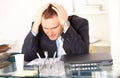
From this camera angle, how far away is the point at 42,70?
1356 mm

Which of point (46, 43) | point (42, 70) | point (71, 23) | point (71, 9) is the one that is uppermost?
point (71, 9)

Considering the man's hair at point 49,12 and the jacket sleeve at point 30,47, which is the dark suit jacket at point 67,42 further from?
the man's hair at point 49,12

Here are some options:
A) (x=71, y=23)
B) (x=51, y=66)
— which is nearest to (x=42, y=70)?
(x=51, y=66)

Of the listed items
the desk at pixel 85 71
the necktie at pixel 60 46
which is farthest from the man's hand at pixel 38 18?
the desk at pixel 85 71

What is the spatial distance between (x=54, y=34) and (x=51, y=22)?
0.13 meters

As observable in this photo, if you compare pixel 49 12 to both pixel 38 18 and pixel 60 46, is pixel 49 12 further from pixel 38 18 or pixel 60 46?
pixel 60 46

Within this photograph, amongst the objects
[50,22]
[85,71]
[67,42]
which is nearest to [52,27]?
[50,22]

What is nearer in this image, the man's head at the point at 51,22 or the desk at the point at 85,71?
the desk at the point at 85,71

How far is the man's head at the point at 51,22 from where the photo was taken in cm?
181

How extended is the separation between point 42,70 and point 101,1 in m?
1.78

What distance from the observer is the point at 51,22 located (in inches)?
71.9

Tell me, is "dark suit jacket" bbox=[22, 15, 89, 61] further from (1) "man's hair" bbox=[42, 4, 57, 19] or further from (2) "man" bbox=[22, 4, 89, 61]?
(1) "man's hair" bbox=[42, 4, 57, 19]

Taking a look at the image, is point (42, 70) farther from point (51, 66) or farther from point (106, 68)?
point (106, 68)

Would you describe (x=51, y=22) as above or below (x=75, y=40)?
above
